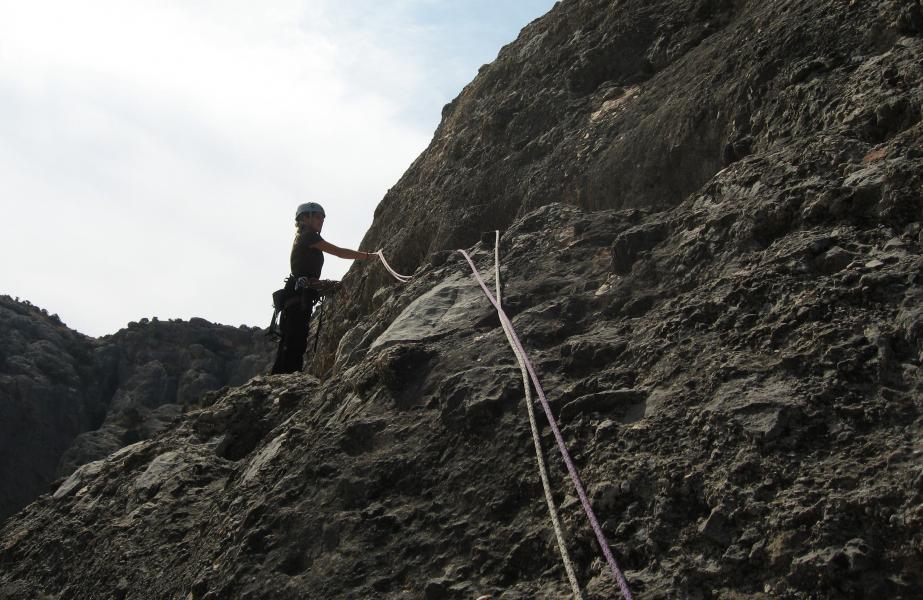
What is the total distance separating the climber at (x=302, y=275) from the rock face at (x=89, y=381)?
2069 cm

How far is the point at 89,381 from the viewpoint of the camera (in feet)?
121

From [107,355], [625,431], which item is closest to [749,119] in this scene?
[625,431]

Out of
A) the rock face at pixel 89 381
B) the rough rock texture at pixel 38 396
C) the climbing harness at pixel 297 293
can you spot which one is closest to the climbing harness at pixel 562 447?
the climbing harness at pixel 297 293

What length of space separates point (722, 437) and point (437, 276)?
3.86 metres

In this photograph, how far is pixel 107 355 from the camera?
38.7 metres

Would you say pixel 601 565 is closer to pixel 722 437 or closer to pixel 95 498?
pixel 722 437

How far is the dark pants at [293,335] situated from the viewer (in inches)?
363

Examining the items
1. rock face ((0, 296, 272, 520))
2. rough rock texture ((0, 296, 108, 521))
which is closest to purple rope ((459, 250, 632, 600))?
rock face ((0, 296, 272, 520))

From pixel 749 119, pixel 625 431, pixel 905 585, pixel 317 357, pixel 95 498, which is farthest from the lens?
pixel 317 357

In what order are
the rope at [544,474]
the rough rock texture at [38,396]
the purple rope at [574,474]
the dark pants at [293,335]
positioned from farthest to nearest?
the rough rock texture at [38,396] < the dark pants at [293,335] < the rope at [544,474] < the purple rope at [574,474]

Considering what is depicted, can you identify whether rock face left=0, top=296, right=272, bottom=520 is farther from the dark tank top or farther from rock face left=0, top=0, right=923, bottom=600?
rock face left=0, top=0, right=923, bottom=600

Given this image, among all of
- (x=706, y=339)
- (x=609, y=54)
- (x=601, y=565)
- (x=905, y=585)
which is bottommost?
(x=905, y=585)

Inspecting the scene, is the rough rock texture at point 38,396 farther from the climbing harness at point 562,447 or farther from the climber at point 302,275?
the climbing harness at point 562,447

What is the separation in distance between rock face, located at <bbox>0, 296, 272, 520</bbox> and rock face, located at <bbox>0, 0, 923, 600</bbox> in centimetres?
2325
